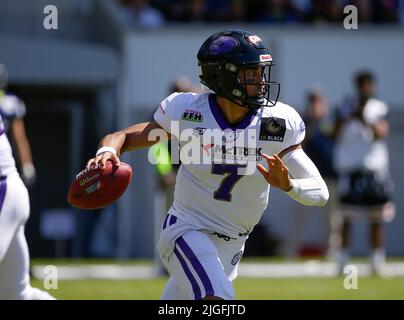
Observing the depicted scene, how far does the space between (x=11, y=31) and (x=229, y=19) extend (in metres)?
3.10

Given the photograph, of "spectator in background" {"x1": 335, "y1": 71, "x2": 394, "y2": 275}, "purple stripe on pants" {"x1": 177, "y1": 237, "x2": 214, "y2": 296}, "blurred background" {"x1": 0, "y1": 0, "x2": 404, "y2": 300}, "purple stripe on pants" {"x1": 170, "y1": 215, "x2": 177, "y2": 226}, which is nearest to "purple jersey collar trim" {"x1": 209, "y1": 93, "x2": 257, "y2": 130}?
"purple stripe on pants" {"x1": 170, "y1": 215, "x2": 177, "y2": 226}

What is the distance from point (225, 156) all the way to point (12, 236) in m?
1.31

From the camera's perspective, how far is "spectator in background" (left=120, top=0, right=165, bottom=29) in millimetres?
16109

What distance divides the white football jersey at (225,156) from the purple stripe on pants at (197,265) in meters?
0.15

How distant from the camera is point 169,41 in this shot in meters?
15.9

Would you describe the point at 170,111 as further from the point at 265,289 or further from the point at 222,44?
the point at 265,289

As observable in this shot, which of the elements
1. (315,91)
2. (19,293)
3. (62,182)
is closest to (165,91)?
(62,182)

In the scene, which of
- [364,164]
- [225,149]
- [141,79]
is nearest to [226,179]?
[225,149]

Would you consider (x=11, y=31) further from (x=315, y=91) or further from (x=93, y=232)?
(x=315, y=91)

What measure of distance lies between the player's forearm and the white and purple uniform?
3.5 inches

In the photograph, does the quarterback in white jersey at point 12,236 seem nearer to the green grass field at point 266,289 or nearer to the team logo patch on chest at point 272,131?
the team logo patch on chest at point 272,131

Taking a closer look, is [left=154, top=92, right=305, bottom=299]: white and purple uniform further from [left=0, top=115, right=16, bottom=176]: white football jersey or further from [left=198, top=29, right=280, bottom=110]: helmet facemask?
[left=0, top=115, right=16, bottom=176]: white football jersey

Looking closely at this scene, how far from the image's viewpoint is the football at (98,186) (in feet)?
18.9

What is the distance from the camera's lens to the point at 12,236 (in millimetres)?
6359
